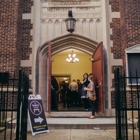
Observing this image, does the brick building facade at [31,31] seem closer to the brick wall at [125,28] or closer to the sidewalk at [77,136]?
the brick wall at [125,28]

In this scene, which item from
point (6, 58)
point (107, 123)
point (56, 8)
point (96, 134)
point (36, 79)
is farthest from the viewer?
point (56, 8)

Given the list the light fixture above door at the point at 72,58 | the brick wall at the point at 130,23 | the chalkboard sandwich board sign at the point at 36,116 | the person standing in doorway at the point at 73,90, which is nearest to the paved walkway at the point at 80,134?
the chalkboard sandwich board sign at the point at 36,116

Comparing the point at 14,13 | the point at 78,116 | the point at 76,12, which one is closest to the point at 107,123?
the point at 78,116

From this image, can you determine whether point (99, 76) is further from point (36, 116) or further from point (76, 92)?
point (36, 116)

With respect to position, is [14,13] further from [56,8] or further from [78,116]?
[78,116]

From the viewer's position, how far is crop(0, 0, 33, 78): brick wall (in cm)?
706

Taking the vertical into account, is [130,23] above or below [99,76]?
above

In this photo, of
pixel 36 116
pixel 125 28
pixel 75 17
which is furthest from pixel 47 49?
pixel 36 116

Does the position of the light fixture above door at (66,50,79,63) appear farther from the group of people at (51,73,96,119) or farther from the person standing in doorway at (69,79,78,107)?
the person standing in doorway at (69,79,78,107)

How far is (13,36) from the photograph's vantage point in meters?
7.20

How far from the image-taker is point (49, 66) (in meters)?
7.17

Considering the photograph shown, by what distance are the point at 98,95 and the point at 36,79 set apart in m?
2.27

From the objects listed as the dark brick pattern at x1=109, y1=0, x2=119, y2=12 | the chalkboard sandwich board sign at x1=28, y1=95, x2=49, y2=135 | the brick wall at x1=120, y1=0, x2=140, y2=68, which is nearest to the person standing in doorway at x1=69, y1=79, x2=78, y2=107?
the brick wall at x1=120, y1=0, x2=140, y2=68

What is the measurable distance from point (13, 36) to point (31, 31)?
86 cm
